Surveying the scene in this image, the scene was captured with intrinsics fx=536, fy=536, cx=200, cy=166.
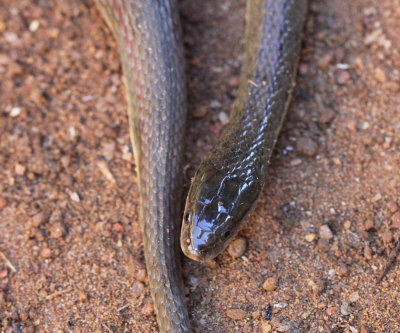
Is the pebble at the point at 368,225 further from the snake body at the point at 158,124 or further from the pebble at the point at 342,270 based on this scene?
the snake body at the point at 158,124

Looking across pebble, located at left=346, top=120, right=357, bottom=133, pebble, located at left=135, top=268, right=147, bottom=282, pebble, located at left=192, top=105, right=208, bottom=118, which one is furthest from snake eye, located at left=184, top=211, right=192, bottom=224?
pebble, located at left=346, top=120, right=357, bottom=133

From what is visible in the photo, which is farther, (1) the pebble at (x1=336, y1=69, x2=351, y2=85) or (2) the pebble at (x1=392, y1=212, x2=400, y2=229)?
(1) the pebble at (x1=336, y1=69, x2=351, y2=85)

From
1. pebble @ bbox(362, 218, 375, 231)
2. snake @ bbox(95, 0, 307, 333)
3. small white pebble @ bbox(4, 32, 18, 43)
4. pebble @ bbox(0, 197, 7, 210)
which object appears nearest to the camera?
snake @ bbox(95, 0, 307, 333)

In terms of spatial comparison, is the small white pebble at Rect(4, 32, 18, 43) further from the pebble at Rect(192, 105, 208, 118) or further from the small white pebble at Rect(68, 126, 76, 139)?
the pebble at Rect(192, 105, 208, 118)

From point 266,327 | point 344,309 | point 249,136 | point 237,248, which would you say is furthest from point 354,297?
point 249,136

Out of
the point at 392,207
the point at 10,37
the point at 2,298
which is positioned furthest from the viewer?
the point at 10,37

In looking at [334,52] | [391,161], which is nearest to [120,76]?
[334,52]

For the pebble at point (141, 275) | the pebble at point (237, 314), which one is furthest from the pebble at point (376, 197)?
the pebble at point (141, 275)

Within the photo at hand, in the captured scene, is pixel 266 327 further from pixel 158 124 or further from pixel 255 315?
pixel 158 124
